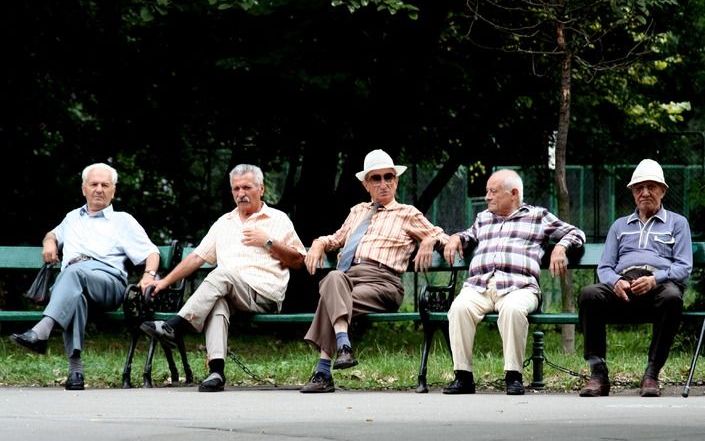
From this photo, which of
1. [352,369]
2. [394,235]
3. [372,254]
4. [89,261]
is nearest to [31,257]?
[89,261]

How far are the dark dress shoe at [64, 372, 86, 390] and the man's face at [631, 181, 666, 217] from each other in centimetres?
378

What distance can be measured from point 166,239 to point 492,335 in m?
4.16

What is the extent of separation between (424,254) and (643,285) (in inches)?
61.6

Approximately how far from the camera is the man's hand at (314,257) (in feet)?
35.5

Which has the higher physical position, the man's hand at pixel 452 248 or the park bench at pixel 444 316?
the man's hand at pixel 452 248

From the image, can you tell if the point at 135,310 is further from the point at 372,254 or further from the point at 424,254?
the point at 424,254

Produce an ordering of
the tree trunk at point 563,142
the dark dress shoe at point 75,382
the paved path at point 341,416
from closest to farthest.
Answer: the paved path at point 341,416
the dark dress shoe at point 75,382
the tree trunk at point 563,142

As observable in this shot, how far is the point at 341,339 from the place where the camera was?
389 inches

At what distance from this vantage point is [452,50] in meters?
17.4

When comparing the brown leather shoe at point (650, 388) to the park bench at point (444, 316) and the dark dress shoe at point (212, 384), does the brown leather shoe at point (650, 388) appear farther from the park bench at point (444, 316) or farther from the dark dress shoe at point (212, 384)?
the dark dress shoe at point (212, 384)

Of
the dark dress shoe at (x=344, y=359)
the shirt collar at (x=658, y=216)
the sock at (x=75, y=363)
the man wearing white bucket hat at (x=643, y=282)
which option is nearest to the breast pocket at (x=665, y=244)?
the man wearing white bucket hat at (x=643, y=282)

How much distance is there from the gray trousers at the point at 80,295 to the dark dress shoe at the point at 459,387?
2480mm

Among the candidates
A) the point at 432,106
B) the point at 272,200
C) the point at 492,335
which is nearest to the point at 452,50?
the point at 432,106

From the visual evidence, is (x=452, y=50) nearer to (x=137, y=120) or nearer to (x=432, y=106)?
(x=432, y=106)
